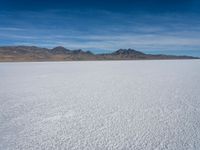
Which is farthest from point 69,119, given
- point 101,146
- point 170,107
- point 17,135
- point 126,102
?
point 170,107

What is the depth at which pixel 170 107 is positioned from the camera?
176 inches

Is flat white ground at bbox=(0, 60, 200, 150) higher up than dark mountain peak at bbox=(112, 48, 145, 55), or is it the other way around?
dark mountain peak at bbox=(112, 48, 145, 55)

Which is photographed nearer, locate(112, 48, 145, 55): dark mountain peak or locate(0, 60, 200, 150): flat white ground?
locate(0, 60, 200, 150): flat white ground

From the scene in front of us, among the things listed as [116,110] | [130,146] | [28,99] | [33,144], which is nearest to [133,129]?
[130,146]

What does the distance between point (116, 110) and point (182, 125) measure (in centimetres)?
133

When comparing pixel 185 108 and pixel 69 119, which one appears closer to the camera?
pixel 69 119

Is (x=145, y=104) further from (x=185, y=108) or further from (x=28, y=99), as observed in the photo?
(x=28, y=99)

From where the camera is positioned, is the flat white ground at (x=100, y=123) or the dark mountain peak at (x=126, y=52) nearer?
the flat white ground at (x=100, y=123)

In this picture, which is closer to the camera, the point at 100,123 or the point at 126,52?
the point at 100,123

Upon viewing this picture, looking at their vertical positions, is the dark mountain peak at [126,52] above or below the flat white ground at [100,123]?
above

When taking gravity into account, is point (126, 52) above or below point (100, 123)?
above

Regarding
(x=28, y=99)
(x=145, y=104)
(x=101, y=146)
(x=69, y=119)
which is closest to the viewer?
(x=101, y=146)

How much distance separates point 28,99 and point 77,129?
248 cm

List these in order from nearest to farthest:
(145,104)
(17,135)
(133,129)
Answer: (17,135), (133,129), (145,104)
